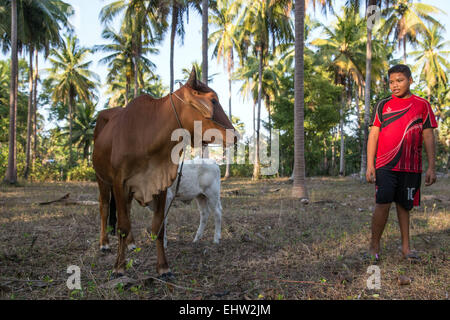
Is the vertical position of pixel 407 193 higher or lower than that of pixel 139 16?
lower

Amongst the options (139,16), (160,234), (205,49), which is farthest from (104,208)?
(139,16)

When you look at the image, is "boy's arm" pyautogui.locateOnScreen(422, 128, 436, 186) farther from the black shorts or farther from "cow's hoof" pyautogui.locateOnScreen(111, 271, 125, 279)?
"cow's hoof" pyautogui.locateOnScreen(111, 271, 125, 279)

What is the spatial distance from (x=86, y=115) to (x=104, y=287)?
1386 inches

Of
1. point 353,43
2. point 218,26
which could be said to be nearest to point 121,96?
point 218,26

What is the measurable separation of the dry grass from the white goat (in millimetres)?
333

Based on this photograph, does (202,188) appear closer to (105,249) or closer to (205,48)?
(105,249)

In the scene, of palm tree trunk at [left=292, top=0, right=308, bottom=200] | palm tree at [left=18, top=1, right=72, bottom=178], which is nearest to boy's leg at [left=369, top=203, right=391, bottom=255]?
palm tree trunk at [left=292, top=0, right=308, bottom=200]

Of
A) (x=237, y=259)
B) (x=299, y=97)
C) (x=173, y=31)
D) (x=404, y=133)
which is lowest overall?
(x=237, y=259)

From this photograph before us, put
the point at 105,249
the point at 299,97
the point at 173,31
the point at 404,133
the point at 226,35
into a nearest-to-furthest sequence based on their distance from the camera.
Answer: the point at 404,133
the point at 105,249
the point at 299,97
the point at 173,31
the point at 226,35

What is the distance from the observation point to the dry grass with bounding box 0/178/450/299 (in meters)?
3.10

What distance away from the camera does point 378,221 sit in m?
3.89

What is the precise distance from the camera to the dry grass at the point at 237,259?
310 cm

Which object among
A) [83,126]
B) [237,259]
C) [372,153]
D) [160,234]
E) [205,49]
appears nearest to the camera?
[160,234]

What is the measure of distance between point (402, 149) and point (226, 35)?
2396cm
